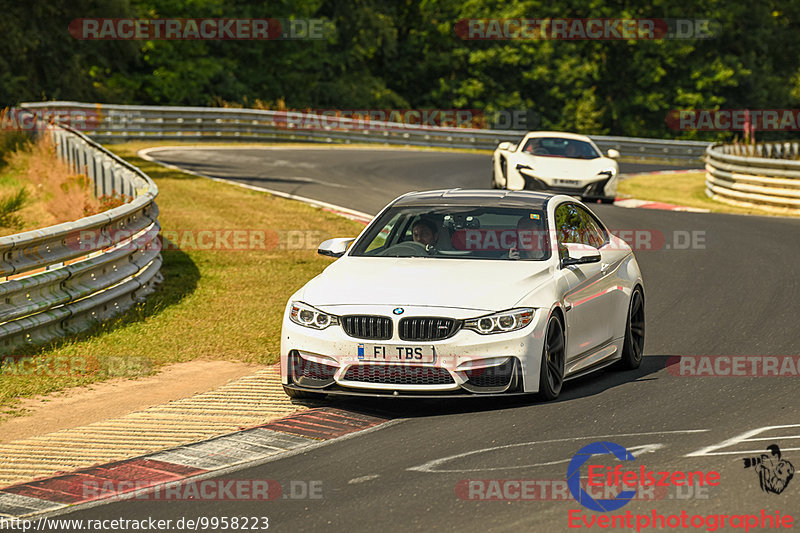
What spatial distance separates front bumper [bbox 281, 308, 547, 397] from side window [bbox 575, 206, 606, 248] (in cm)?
194

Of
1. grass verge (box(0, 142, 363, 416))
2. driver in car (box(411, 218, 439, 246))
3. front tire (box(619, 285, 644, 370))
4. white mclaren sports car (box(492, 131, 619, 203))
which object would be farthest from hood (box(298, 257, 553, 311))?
white mclaren sports car (box(492, 131, 619, 203))

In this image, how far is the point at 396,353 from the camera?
7965mm

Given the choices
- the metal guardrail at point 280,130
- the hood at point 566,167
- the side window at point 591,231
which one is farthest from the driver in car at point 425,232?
the metal guardrail at point 280,130

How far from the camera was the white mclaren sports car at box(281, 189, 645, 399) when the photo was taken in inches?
314

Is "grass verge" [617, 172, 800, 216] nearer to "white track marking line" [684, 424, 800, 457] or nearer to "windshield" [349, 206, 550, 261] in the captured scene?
"windshield" [349, 206, 550, 261]

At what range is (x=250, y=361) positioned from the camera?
34.1 feet

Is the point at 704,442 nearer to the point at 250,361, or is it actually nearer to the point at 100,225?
the point at 250,361

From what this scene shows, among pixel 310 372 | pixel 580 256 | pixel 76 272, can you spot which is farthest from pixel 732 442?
pixel 76 272

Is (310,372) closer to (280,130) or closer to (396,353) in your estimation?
(396,353)

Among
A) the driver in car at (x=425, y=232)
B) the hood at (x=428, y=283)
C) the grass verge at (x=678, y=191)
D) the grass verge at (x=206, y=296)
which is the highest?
the driver in car at (x=425, y=232)

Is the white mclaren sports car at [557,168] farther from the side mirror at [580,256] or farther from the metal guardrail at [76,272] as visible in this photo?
the side mirror at [580,256]

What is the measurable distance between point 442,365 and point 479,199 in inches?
82.3

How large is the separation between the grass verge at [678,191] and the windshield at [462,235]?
655 inches

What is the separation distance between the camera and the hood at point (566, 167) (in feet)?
73.3
